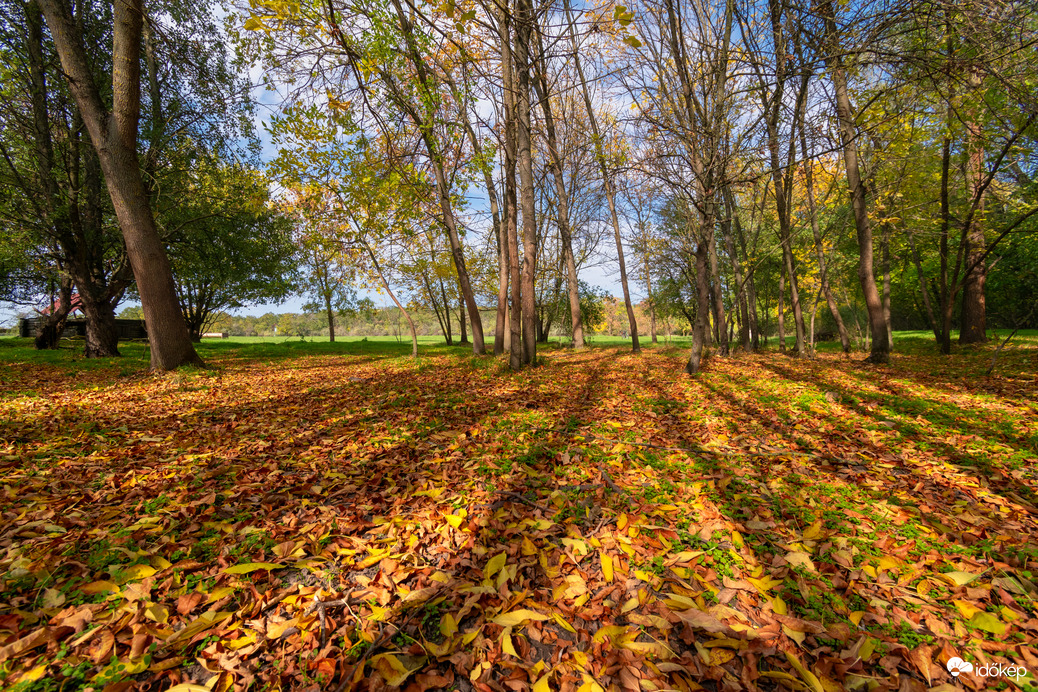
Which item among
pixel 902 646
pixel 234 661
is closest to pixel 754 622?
pixel 902 646

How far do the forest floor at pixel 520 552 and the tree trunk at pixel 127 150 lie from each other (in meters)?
3.64

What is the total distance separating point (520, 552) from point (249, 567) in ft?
4.88

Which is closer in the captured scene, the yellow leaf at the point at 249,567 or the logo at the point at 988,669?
the logo at the point at 988,669

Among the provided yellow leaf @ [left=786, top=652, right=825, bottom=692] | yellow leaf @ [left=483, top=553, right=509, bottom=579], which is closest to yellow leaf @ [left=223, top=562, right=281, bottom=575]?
yellow leaf @ [left=483, top=553, right=509, bottom=579]

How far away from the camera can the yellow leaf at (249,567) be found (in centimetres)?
196

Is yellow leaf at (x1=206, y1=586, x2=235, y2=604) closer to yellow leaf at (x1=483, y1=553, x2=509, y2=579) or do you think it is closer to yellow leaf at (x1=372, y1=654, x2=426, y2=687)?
yellow leaf at (x1=372, y1=654, x2=426, y2=687)

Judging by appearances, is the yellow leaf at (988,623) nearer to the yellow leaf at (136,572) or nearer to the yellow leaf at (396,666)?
the yellow leaf at (396,666)

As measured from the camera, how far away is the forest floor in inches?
58.9

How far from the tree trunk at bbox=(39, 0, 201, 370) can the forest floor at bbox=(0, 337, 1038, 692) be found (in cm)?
364

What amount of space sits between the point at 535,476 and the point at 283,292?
28.5 meters

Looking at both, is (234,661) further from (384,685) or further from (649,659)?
(649,659)

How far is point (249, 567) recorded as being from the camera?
198 cm

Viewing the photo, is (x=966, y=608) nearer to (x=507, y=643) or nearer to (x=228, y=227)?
(x=507, y=643)

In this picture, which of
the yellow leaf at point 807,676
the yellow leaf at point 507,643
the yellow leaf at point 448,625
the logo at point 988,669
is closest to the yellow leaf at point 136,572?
the yellow leaf at point 448,625
